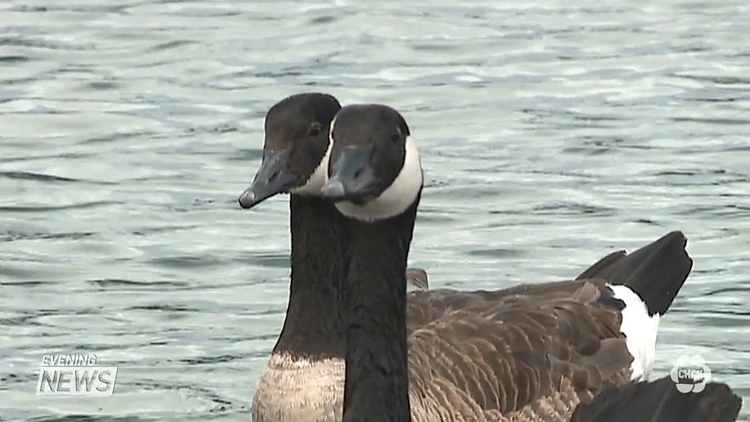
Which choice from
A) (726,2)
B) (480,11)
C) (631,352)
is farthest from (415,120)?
(631,352)

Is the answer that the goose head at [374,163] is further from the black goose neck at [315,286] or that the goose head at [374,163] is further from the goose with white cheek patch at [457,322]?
the black goose neck at [315,286]

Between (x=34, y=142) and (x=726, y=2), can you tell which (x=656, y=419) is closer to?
(x=34, y=142)

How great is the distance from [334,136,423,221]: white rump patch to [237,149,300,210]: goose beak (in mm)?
664

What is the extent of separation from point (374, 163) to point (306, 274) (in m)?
1.85

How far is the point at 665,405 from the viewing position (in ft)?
26.2

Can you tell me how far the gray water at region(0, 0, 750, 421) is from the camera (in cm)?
1174

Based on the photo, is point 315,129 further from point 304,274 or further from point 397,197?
point 397,197

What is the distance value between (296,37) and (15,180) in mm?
4435

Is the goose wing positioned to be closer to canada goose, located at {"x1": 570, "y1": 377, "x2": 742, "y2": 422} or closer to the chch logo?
the chch logo

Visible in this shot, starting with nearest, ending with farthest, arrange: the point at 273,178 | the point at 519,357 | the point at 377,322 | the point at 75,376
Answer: the point at 377,322 → the point at 273,178 → the point at 519,357 → the point at 75,376

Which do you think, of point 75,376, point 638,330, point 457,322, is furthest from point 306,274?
point 75,376

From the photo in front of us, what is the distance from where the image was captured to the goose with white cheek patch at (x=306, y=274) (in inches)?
357

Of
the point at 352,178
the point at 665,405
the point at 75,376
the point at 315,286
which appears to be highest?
the point at 352,178

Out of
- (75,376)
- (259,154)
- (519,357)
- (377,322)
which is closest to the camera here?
(377,322)
